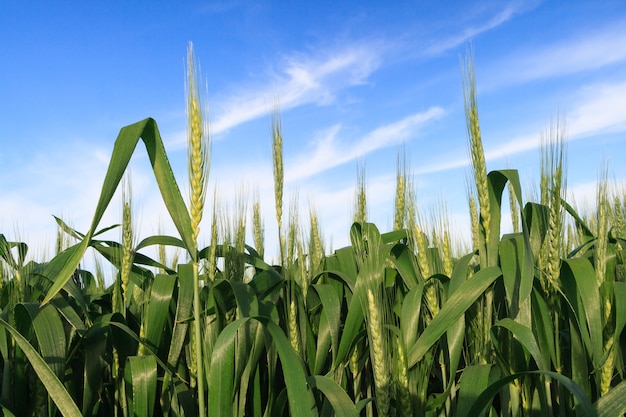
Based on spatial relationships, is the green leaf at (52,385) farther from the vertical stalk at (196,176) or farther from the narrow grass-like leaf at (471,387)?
the narrow grass-like leaf at (471,387)

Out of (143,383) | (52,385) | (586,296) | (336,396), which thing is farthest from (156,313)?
(586,296)

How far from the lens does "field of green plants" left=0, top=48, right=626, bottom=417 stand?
63.9 inches

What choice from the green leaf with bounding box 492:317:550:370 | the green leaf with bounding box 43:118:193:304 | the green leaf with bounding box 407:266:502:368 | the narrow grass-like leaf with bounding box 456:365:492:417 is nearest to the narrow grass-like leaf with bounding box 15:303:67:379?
the green leaf with bounding box 43:118:193:304

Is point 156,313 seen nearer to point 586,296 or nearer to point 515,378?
point 515,378

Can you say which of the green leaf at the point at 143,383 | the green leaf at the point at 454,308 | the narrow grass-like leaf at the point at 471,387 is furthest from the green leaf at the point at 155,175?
the narrow grass-like leaf at the point at 471,387

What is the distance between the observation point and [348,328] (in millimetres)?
1899

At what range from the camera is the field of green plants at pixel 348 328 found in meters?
1.62

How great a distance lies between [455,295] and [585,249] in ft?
4.14

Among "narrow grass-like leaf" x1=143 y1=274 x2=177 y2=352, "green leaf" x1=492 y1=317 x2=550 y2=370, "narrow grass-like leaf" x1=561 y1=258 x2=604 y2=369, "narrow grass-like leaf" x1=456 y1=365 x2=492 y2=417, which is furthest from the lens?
"narrow grass-like leaf" x1=143 y1=274 x2=177 y2=352

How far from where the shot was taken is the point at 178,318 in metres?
1.96

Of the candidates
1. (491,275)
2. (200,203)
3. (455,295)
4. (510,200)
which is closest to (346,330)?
(455,295)

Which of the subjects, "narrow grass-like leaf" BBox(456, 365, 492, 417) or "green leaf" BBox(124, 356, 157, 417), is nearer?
"narrow grass-like leaf" BBox(456, 365, 492, 417)

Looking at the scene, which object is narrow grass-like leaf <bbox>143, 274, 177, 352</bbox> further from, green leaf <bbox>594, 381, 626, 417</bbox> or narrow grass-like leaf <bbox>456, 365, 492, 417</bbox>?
green leaf <bbox>594, 381, 626, 417</bbox>

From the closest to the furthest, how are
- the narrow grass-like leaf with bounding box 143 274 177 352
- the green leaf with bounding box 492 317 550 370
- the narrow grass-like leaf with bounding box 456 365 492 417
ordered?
1. the green leaf with bounding box 492 317 550 370
2. the narrow grass-like leaf with bounding box 456 365 492 417
3. the narrow grass-like leaf with bounding box 143 274 177 352
